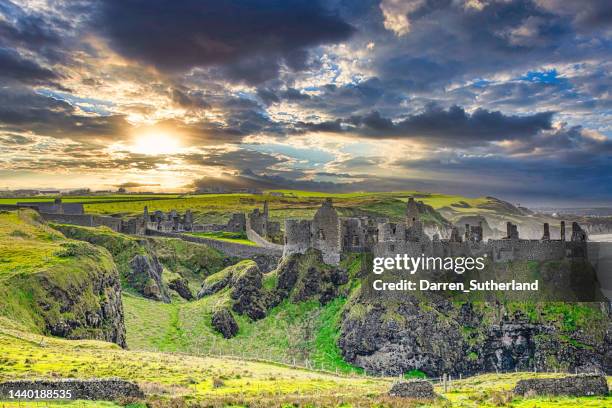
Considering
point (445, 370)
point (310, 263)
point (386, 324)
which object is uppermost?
point (310, 263)

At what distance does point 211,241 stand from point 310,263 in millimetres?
49772

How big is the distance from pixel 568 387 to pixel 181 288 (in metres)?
72.2

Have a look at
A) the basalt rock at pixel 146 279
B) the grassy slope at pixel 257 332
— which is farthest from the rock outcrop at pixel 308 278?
the basalt rock at pixel 146 279

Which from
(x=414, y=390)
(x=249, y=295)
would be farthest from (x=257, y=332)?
(x=414, y=390)

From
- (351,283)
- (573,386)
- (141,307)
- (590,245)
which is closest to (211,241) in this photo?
(141,307)

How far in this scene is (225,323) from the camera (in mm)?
69500

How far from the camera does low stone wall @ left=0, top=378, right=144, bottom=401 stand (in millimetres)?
28031

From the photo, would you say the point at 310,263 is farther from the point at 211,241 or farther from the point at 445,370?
the point at 211,241

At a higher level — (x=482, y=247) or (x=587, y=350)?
(x=482, y=247)

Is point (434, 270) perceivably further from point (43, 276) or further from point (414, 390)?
point (43, 276)

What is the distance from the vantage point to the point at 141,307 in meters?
77.2

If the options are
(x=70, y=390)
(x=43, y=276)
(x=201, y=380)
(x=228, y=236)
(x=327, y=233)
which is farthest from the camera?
(x=228, y=236)

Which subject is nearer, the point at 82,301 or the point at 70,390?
the point at 70,390

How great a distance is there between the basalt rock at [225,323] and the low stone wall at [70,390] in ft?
128
